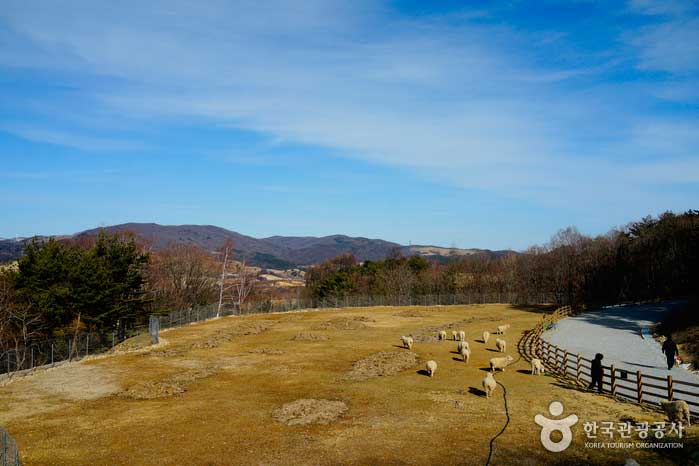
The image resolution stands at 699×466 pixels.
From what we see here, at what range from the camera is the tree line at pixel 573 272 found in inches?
3095

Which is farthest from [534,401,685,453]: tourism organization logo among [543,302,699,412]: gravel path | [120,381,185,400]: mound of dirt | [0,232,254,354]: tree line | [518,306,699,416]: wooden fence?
[0,232,254,354]: tree line

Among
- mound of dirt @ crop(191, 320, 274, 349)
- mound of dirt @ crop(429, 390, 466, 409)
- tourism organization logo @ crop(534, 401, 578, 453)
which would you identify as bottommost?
mound of dirt @ crop(191, 320, 274, 349)

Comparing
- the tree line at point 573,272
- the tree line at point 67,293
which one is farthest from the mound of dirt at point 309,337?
the tree line at point 573,272

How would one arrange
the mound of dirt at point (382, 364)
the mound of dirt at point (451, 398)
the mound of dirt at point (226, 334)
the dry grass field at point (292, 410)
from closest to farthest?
the dry grass field at point (292, 410) < the mound of dirt at point (451, 398) < the mound of dirt at point (382, 364) < the mound of dirt at point (226, 334)

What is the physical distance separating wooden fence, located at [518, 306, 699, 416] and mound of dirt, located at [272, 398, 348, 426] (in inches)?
469

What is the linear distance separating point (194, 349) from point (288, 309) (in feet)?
125

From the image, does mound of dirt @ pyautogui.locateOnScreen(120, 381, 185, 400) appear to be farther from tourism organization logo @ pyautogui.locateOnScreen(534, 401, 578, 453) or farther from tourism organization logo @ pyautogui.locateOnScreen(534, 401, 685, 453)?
tourism organization logo @ pyautogui.locateOnScreen(534, 401, 685, 453)

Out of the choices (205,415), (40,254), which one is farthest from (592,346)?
(40,254)

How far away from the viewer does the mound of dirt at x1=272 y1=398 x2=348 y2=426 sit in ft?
64.8

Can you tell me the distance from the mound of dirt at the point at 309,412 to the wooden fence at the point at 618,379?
11.9m

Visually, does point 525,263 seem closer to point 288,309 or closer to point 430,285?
point 430,285

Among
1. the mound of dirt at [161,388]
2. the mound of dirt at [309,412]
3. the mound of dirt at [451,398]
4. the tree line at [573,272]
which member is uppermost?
the tree line at [573,272]

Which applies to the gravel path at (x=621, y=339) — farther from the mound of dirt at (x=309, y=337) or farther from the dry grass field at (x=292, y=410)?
the mound of dirt at (x=309, y=337)

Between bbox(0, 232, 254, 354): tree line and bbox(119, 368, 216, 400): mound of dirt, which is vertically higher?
bbox(0, 232, 254, 354): tree line
